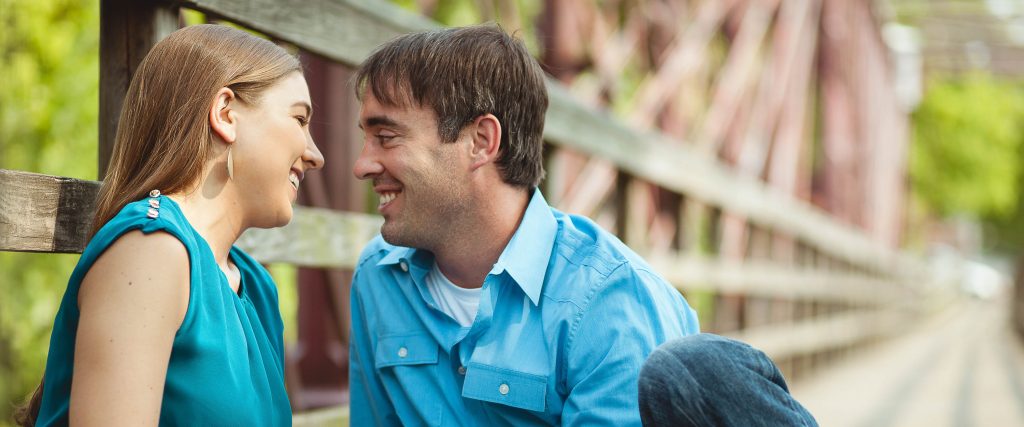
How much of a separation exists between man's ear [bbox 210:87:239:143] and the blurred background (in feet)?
0.88

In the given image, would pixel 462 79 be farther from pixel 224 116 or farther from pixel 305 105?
pixel 224 116

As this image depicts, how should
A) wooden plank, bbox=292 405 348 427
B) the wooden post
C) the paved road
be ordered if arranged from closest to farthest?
the wooden post < wooden plank, bbox=292 405 348 427 < the paved road

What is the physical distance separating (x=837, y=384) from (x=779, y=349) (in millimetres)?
1719

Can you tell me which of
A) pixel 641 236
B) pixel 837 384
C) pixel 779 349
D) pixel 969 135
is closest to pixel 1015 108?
pixel 969 135

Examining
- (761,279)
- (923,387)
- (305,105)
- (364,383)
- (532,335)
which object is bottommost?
(923,387)

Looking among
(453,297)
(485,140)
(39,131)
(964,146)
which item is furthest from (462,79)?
(964,146)

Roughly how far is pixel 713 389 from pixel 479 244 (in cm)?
87

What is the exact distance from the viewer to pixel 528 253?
2.08 m

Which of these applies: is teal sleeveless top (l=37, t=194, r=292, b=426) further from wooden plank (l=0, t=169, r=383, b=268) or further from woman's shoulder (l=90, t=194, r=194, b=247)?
Result: wooden plank (l=0, t=169, r=383, b=268)

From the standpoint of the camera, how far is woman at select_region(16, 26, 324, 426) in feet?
4.92

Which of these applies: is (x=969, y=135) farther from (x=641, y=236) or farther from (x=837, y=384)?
(x=641, y=236)

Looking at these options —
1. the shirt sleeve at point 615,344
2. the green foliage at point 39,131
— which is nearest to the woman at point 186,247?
the shirt sleeve at point 615,344

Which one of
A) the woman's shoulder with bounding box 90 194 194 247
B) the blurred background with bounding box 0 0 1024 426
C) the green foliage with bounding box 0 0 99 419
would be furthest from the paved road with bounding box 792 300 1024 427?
the woman's shoulder with bounding box 90 194 194 247

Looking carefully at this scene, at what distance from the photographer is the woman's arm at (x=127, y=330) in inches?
58.3
